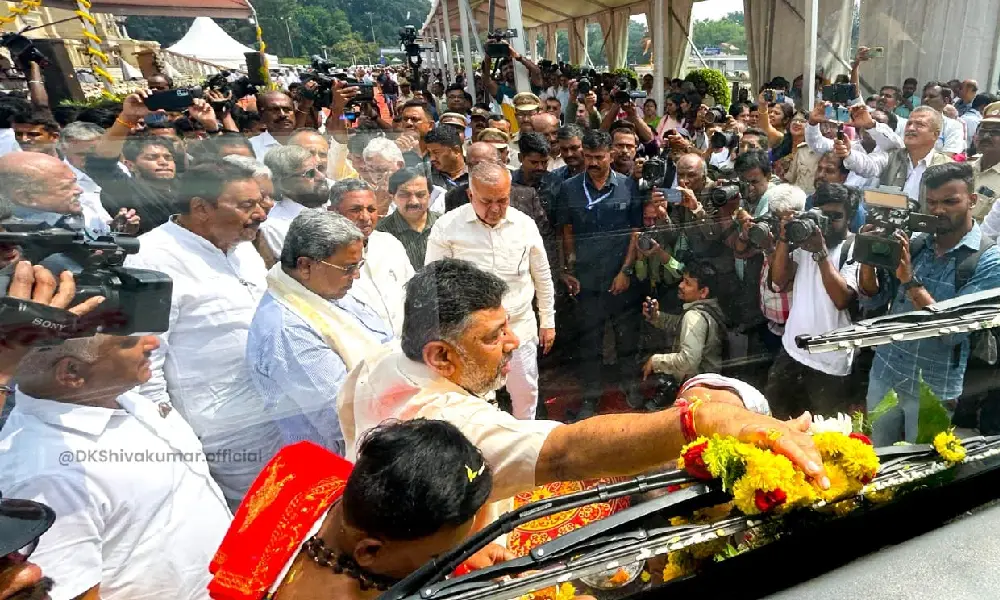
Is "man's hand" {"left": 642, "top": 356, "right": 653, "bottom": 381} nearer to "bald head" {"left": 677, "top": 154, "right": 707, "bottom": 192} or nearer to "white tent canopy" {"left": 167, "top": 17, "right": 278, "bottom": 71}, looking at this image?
"bald head" {"left": 677, "top": 154, "right": 707, "bottom": 192}

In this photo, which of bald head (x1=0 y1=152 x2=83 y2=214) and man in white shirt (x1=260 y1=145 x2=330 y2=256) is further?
man in white shirt (x1=260 y1=145 x2=330 y2=256)

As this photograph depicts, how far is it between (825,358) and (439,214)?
193cm

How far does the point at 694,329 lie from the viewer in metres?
2.59

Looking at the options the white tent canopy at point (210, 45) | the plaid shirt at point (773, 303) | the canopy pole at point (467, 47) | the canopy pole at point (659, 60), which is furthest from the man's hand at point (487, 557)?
the canopy pole at point (659, 60)

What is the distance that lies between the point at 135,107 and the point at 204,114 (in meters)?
0.18

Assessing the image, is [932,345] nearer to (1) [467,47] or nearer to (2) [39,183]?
(2) [39,183]

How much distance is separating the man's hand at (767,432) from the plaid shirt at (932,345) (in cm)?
91

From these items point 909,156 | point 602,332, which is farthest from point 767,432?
point 909,156

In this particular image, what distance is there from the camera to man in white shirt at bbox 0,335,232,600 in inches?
39.3

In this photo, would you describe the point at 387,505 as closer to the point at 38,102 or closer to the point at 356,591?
the point at 356,591

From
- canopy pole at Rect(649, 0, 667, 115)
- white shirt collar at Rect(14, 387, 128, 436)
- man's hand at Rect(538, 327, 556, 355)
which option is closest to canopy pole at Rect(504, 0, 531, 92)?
man's hand at Rect(538, 327, 556, 355)

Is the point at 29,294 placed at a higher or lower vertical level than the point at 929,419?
higher

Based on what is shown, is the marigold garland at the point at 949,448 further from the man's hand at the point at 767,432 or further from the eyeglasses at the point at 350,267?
the eyeglasses at the point at 350,267

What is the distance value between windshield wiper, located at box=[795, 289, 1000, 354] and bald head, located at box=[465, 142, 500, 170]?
228cm
